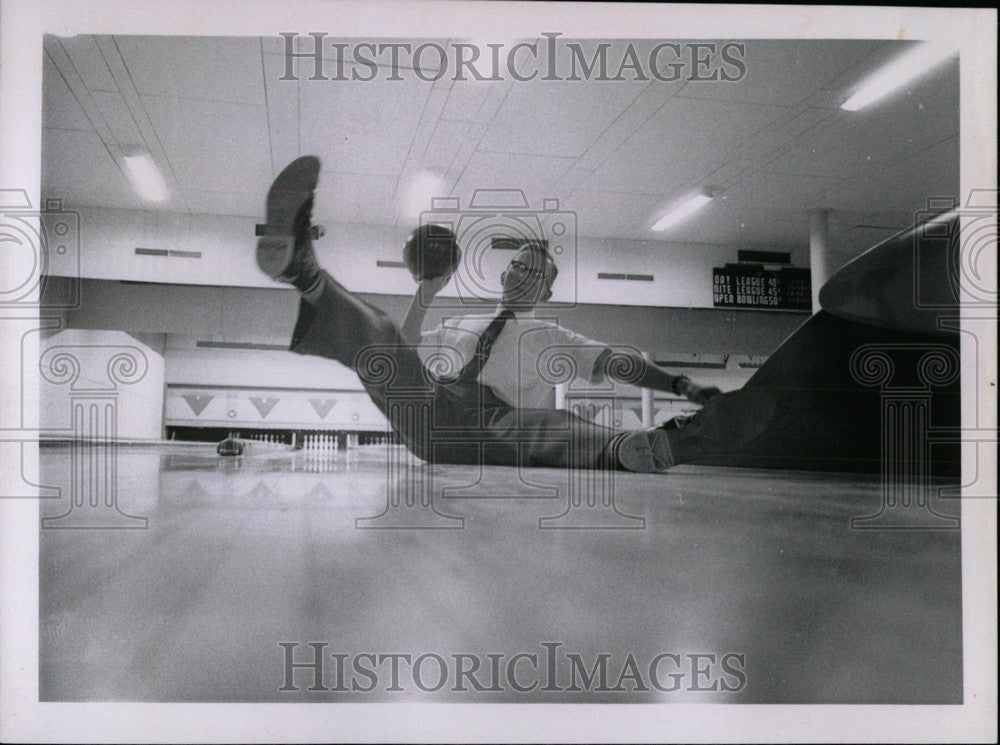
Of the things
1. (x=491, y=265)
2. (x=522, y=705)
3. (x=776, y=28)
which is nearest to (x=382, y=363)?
(x=491, y=265)

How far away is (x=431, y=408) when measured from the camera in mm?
1441

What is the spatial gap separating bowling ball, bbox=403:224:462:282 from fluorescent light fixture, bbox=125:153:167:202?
61 cm

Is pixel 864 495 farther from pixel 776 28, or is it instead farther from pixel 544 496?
pixel 776 28

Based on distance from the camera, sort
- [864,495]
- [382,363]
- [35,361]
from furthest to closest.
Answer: [382,363] → [864,495] → [35,361]

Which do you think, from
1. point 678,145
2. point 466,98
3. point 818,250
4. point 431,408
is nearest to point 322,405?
point 431,408

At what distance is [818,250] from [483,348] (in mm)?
812

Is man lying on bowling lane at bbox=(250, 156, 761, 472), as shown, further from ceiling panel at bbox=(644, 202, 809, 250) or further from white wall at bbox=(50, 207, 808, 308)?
ceiling panel at bbox=(644, 202, 809, 250)

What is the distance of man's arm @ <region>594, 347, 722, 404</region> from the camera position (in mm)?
1464

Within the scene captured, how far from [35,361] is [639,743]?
1.38 meters

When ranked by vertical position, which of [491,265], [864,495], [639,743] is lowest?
[639,743]

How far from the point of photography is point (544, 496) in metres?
1.34

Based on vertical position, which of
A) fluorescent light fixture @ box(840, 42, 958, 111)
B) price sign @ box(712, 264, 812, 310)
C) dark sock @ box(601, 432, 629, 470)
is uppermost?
fluorescent light fixture @ box(840, 42, 958, 111)

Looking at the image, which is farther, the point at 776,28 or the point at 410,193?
the point at 410,193

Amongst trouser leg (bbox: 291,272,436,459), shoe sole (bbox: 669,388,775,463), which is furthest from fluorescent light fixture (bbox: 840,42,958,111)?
trouser leg (bbox: 291,272,436,459)
